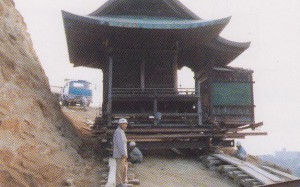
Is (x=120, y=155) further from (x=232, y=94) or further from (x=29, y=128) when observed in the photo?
(x=232, y=94)

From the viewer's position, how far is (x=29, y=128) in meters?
10.1

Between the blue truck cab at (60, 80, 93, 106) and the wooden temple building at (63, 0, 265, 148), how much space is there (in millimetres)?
13549

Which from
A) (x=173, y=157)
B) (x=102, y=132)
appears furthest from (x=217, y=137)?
(x=102, y=132)

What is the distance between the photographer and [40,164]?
903cm

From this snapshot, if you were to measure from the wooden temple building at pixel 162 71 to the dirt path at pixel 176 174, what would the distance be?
3.40ft

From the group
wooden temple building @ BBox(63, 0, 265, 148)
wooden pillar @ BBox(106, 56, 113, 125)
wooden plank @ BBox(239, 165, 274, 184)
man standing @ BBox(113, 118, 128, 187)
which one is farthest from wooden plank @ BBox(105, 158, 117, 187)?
wooden plank @ BBox(239, 165, 274, 184)

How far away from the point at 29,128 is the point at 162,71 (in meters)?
7.58

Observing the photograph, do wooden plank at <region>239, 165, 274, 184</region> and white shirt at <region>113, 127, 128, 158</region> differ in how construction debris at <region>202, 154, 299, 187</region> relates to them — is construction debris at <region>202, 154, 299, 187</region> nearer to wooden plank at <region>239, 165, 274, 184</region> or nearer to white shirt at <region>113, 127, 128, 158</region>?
wooden plank at <region>239, 165, 274, 184</region>

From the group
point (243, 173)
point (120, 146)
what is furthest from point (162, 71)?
point (120, 146)

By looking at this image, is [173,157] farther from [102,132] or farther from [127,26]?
[127,26]

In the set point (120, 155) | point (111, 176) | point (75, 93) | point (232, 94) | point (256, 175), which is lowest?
point (256, 175)

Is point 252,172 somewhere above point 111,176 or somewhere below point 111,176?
below

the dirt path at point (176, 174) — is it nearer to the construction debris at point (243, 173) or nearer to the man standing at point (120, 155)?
the construction debris at point (243, 173)

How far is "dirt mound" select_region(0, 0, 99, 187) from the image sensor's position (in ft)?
27.5
